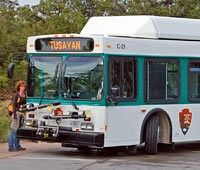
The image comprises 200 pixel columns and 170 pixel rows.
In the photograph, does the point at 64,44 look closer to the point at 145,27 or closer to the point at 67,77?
the point at 67,77

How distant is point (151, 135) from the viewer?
601 inches

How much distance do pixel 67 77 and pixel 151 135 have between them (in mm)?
2358

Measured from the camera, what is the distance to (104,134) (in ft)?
47.0

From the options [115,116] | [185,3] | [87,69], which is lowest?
[115,116]

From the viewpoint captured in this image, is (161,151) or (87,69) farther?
(161,151)

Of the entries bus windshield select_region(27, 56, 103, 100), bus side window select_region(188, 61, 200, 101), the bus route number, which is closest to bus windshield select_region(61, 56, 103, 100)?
bus windshield select_region(27, 56, 103, 100)

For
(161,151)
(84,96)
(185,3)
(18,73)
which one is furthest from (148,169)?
(185,3)

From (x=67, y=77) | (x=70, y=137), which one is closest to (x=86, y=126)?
(x=70, y=137)

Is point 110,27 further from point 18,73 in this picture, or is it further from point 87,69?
point 18,73

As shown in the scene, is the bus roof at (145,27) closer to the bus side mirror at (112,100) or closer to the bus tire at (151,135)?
the bus side mirror at (112,100)

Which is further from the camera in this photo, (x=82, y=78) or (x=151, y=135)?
(x=151, y=135)

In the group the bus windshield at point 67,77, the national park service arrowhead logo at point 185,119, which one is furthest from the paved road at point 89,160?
the bus windshield at point 67,77

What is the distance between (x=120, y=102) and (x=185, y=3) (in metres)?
23.8

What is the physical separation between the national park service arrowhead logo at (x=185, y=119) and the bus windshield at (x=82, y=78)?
258 cm
